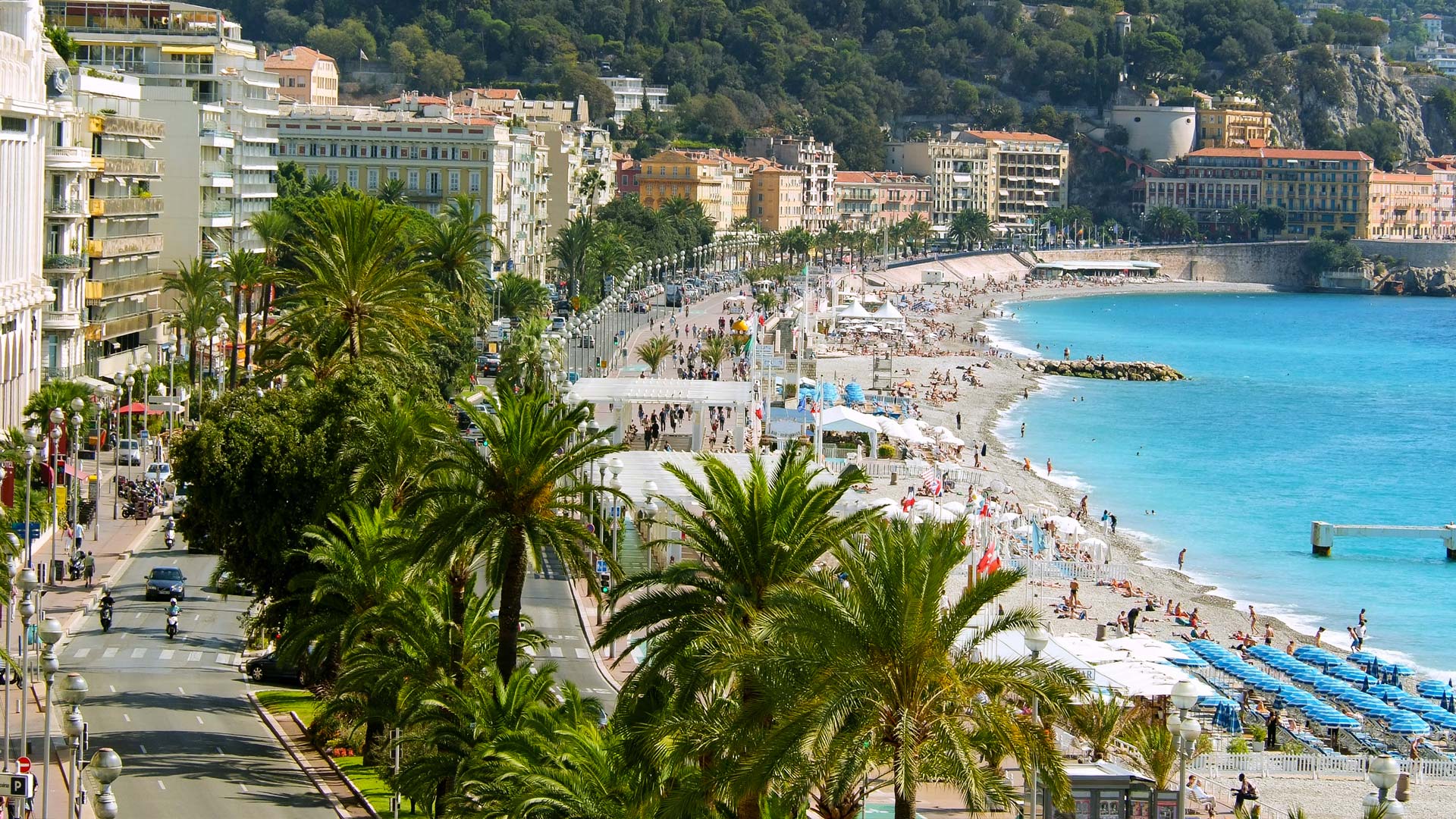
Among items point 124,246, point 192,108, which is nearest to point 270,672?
point 124,246

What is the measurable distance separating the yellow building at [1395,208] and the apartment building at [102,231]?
151 meters

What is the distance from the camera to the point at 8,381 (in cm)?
4228

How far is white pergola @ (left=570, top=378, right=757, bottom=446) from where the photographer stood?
4816cm

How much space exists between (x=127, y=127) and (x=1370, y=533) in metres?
34.2

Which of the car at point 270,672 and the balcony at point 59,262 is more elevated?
the balcony at point 59,262

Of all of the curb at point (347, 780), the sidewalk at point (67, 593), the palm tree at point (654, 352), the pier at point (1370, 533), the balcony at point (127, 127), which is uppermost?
the balcony at point (127, 127)

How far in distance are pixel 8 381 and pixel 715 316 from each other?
56.0 m

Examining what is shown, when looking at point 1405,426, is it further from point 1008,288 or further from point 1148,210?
point 1148,210

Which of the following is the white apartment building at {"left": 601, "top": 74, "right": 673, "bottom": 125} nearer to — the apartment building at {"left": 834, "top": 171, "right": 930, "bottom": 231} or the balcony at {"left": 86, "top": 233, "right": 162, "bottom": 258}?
the apartment building at {"left": 834, "top": 171, "right": 930, "bottom": 231}

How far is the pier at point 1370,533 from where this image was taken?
53438mm

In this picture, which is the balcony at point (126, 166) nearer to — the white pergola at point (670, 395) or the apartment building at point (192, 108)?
the apartment building at point (192, 108)

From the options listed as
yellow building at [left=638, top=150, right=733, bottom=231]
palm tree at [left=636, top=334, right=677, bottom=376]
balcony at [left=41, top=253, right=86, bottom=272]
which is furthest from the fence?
yellow building at [left=638, top=150, right=733, bottom=231]

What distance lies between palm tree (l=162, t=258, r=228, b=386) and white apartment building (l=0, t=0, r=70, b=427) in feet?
14.1

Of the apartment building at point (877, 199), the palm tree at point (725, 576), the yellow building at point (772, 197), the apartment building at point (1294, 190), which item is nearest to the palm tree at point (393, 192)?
the palm tree at point (725, 576)
